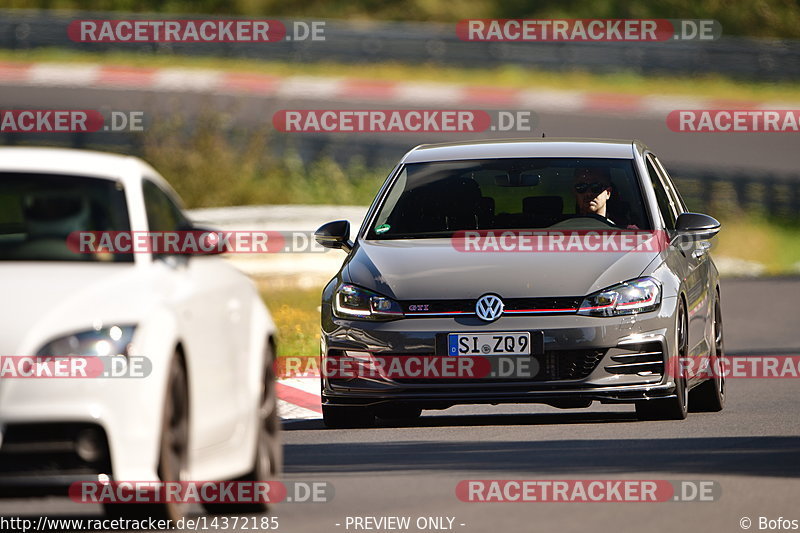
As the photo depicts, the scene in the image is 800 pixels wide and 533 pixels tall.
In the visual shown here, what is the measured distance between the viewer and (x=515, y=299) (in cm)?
1123

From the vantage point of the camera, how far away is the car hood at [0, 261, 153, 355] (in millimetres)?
7113

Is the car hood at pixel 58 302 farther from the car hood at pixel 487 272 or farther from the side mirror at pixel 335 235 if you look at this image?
the side mirror at pixel 335 235

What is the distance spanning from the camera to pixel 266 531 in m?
8.01

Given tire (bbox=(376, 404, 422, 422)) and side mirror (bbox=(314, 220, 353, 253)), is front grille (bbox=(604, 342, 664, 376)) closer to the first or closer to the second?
tire (bbox=(376, 404, 422, 422))

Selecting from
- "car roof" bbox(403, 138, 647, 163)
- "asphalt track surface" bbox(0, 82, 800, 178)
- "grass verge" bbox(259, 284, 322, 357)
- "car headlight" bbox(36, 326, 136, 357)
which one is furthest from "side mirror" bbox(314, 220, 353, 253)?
"asphalt track surface" bbox(0, 82, 800, 178)

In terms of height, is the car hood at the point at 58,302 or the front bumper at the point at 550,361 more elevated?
the car hood at the point at 58,302

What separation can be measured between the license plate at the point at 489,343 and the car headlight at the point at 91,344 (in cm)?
415

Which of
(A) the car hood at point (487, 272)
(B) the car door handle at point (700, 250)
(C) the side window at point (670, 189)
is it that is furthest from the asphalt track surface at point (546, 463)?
(C) the side window at point (670, 189)

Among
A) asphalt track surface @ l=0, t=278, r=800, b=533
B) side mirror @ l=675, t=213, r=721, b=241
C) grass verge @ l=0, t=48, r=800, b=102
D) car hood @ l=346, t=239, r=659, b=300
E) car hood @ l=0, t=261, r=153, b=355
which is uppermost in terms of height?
grass verge @ l=0, t=48, r=800, b=102

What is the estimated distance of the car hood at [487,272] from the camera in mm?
11273

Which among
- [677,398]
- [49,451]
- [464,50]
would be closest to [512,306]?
[677,398]


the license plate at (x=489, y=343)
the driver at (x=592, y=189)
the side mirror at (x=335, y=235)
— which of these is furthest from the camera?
the driver at (x=592, y=189)

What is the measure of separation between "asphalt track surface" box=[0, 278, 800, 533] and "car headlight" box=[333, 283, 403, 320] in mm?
710

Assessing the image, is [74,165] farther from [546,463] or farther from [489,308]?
[489,308]
